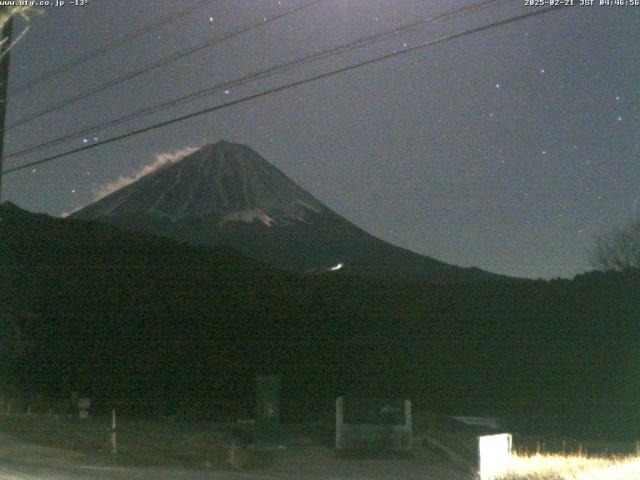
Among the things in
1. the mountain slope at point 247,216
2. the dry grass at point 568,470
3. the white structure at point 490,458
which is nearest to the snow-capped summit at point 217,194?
the mountain slope at point 247,216

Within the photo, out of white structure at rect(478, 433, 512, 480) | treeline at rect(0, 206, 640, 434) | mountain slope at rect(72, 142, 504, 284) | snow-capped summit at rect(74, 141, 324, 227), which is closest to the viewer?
white structure at rect(478, 433, 512, 480)

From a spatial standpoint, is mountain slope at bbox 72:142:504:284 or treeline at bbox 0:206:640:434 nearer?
treeline at bbox 0:206:640:434

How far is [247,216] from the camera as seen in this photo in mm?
65000

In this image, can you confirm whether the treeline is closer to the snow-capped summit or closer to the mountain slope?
the mountain slope

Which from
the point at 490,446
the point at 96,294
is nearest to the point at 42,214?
the point at 96,294

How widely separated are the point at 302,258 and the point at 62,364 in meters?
26.3

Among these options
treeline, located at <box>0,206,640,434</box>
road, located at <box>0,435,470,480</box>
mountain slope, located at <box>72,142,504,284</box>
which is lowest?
road, located at <box>0,435,470,480</box>

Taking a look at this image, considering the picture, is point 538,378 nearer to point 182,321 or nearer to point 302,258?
point 182,321

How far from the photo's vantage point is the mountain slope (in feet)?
173

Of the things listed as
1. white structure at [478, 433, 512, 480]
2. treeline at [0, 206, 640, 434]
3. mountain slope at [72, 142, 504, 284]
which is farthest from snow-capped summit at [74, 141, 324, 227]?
white structure at [478, 433, 512, 480]

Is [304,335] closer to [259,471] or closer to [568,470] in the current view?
[259,471]

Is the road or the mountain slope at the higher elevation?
the mountain slope

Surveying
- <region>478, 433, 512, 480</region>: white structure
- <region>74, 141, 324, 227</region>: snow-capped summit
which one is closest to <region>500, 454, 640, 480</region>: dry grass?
<region>478, 433, 512, 480</region>: white structure

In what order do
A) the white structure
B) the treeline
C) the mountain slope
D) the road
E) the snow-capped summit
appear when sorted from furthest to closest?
the snow-capped summit
the mountain slope
the treeline
the white structure
the road
